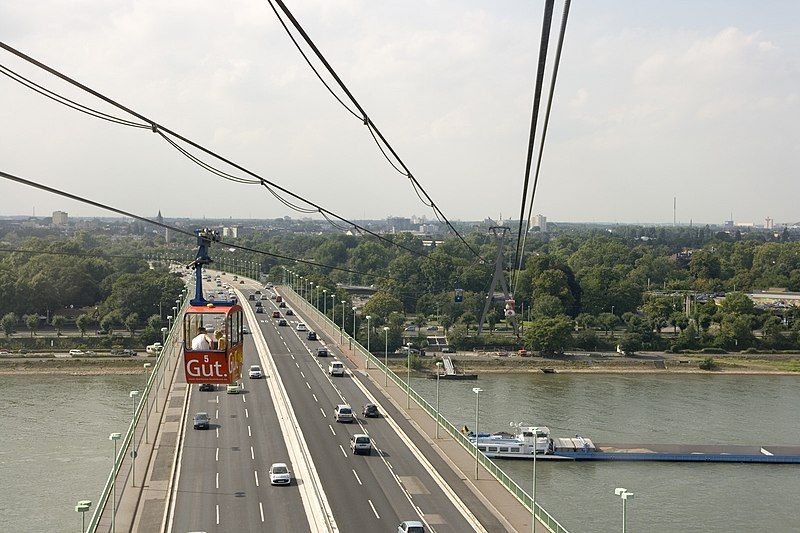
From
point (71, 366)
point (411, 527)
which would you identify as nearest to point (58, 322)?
point (71, 366)

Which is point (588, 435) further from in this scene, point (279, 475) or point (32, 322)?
point (32, 322)

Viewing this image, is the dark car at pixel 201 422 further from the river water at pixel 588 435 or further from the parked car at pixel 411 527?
the parked car at pixel 411 527

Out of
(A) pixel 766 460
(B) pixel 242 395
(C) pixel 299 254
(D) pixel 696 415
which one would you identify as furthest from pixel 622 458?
(C) pixel 299 254

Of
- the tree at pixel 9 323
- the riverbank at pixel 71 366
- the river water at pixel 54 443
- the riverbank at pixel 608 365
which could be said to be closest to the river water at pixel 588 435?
the river water at pixel 54 443

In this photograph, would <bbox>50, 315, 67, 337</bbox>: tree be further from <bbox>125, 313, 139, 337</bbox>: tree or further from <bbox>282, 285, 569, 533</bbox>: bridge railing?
<bbox>282, 285, 569, 533</bbox>: bridge railing

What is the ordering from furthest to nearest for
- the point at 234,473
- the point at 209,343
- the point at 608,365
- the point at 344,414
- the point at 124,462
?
the point at 608,365
the point at 344,414
the point at 124,462
the point at 234,473
the point at 209,343

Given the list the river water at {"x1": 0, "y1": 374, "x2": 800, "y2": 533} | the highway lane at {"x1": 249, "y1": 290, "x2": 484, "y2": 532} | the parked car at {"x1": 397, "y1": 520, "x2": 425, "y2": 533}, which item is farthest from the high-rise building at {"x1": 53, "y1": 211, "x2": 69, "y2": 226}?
the parked car at {"x1": 397, "y1": 520, "x2": 425, "y2": 533}

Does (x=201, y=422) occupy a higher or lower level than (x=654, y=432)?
higher
